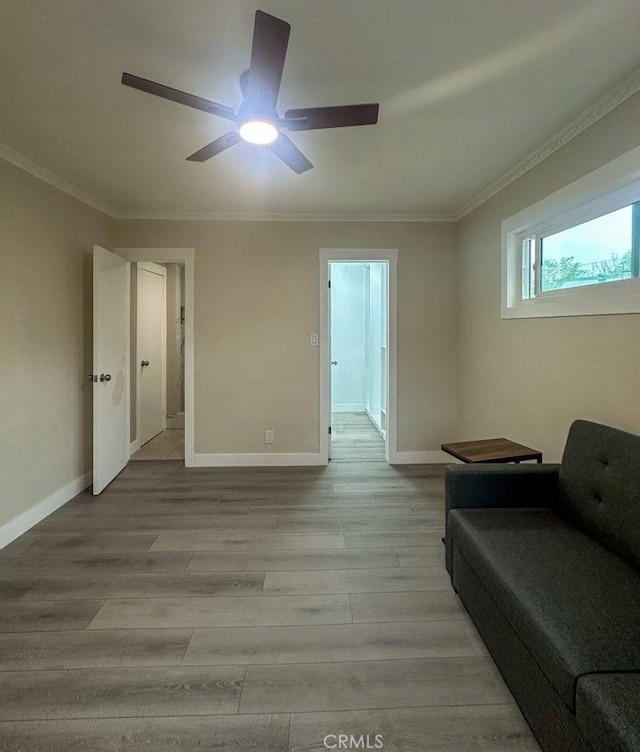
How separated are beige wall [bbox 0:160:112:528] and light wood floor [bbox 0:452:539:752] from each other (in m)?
0.40

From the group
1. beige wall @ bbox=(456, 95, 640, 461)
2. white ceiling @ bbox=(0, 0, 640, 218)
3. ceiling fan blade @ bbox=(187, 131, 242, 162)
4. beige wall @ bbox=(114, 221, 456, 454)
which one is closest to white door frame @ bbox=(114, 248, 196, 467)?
beige wall @ bbox=(114, 221, 456, 454)

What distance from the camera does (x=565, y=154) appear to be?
7.57 ft

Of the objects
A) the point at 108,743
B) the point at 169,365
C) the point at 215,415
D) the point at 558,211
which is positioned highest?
the point at 558,211

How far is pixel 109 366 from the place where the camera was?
3383mm

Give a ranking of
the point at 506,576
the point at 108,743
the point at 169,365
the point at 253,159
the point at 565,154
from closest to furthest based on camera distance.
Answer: the point at 108,743 → the point at 506,576 → the point at 565,154 → the point at 253,159 → the point at 169,365

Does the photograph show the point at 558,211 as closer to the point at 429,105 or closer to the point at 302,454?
the point at 429,105

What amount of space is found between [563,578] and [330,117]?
2020mm

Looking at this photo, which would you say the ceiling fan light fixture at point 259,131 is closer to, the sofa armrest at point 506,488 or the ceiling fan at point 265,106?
the ceiling fan at point 265,106

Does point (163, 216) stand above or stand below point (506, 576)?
above

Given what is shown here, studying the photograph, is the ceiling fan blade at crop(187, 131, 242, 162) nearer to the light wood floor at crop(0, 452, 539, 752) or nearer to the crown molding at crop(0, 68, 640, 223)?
the crown molding at crop(0, 68, 640, 223)

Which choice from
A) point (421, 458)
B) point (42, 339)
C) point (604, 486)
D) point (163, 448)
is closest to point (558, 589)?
point (604, 486)

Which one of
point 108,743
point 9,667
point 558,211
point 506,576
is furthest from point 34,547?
point 558,211

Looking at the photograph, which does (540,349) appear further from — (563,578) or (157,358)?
(157,358)

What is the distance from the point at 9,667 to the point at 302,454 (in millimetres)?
2675
